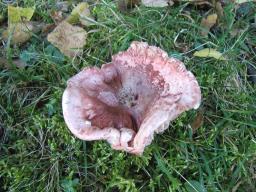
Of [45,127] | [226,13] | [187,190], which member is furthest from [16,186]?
[226,13]

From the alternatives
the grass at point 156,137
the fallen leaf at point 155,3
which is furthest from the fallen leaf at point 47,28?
the fallen leaf at point 155,3

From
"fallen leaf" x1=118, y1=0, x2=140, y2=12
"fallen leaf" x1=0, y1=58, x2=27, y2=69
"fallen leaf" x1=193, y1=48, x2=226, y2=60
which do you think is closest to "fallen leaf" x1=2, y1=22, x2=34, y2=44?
"fallen leaf" x1=0, y1=58, x2=27, y2=69

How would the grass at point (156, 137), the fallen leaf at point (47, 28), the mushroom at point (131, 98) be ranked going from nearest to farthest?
the mushroom at point (131, 98), the grass at point (156, 137), the fallen leaf at point (47, 28)

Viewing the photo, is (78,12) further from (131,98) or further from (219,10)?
(219,10)

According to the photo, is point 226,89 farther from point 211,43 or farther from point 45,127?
point 45,127

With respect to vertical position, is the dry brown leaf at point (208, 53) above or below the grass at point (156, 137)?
above

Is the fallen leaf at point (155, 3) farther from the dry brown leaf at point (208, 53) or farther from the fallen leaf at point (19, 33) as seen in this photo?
the fallen leaf at point (19, 33)

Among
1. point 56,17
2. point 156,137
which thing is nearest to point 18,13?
point 56,17
